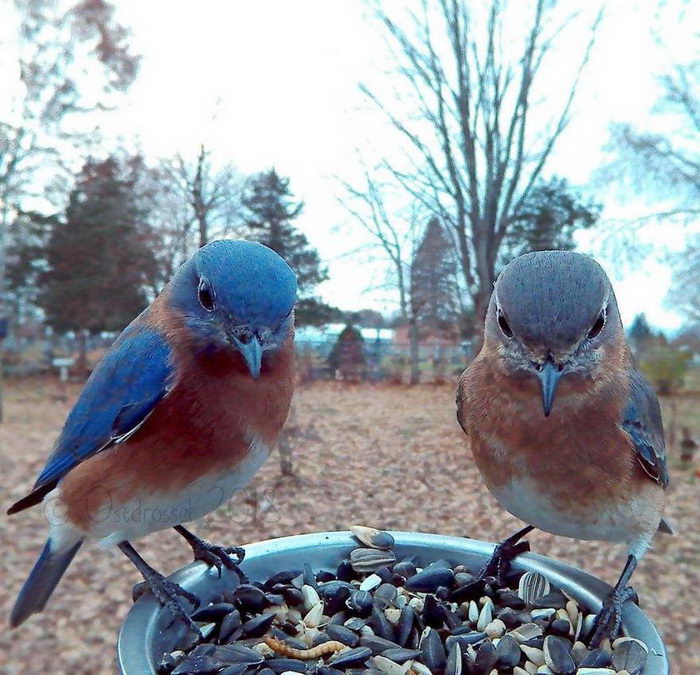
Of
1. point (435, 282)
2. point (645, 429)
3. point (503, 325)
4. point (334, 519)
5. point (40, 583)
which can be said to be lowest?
point (334, 519)

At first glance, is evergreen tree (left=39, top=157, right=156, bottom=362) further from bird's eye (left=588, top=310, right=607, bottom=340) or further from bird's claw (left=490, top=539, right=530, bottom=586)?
bird's eye (left=588, top=310, right=607, bottom=340)

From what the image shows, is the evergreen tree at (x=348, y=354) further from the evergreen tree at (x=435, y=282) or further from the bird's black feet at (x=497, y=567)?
the bird's black feet at (x=497, y=567)

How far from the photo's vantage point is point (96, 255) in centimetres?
1373

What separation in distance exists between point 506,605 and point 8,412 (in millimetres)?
12213

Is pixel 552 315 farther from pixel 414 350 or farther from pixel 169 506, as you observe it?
pixel 414 350

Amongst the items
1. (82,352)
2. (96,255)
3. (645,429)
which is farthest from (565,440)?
(82,352)

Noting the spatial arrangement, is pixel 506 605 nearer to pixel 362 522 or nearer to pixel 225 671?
pixel 225 671

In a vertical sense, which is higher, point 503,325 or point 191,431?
point 503,325

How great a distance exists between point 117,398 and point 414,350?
33.3ft

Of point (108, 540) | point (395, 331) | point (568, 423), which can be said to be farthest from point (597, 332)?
point (395, 331)

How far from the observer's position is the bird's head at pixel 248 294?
1554 mm

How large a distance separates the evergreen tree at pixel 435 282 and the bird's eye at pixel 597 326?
6.84 m

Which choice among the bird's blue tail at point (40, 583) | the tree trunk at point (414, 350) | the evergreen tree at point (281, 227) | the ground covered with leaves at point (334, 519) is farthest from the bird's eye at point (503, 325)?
the tree trunk at point (414, 350)

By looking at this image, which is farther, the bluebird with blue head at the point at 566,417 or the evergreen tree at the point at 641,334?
the evergreen tree at the point at 641,334
